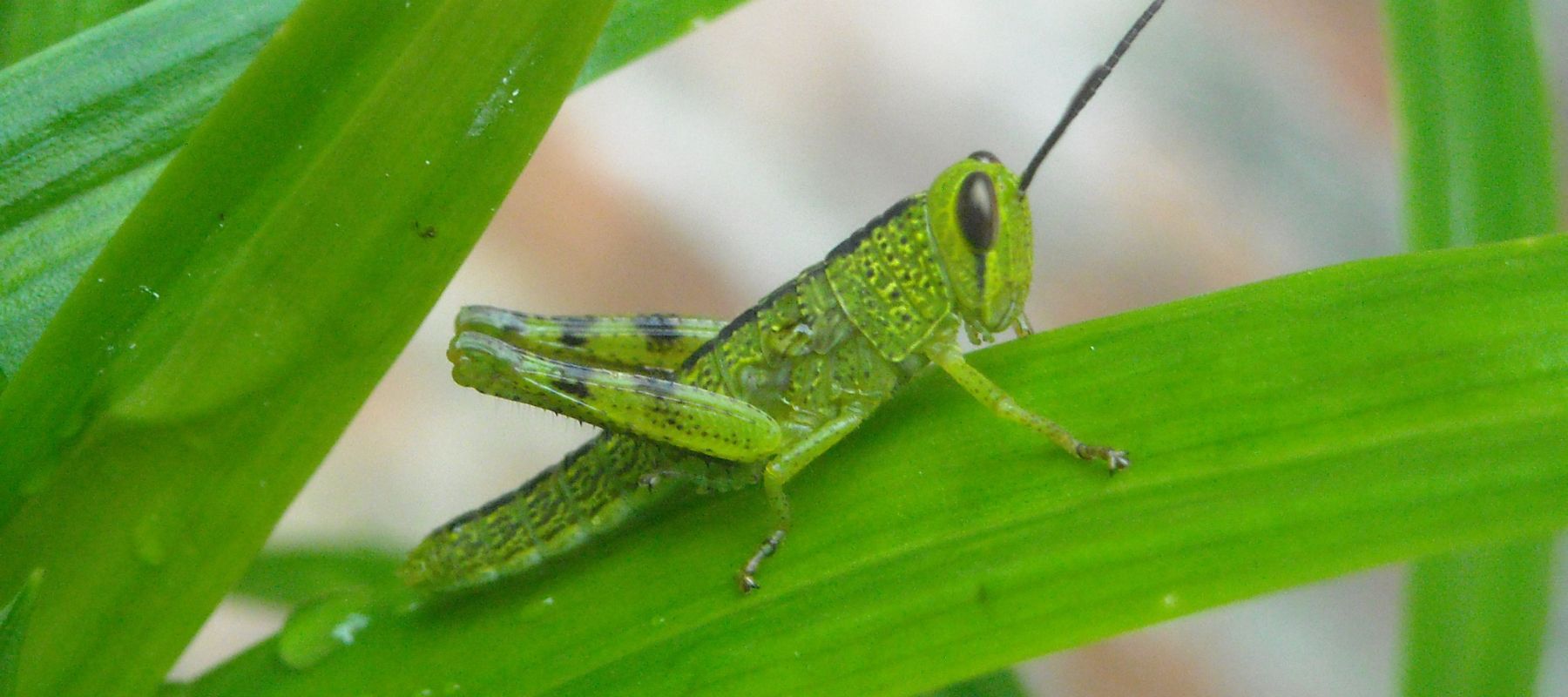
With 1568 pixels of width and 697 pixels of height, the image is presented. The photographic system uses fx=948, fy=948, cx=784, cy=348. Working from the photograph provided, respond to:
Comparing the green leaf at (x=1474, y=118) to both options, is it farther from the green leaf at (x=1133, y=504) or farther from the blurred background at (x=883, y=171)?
the blurred background at (x=883, y=171)

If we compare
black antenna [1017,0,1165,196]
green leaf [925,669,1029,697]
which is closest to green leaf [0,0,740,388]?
black antenna [1017,0,1165,196]

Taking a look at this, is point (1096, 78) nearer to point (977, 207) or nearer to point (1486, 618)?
point (977, 207)

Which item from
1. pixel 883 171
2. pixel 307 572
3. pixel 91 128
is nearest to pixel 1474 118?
pixel 91 128

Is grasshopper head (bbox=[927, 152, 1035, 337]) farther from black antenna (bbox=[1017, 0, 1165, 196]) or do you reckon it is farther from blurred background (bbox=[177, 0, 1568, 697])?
blurred background (bbox=[177, 0, 1568, 697])

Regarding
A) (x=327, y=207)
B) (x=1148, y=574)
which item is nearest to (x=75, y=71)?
(x=327, y=207)

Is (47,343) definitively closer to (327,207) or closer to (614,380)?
(327,207)

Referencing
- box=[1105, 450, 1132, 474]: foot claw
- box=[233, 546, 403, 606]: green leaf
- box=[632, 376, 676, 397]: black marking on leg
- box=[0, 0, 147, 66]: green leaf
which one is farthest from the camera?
box=[233, 546, 403, 606]: green leaf
